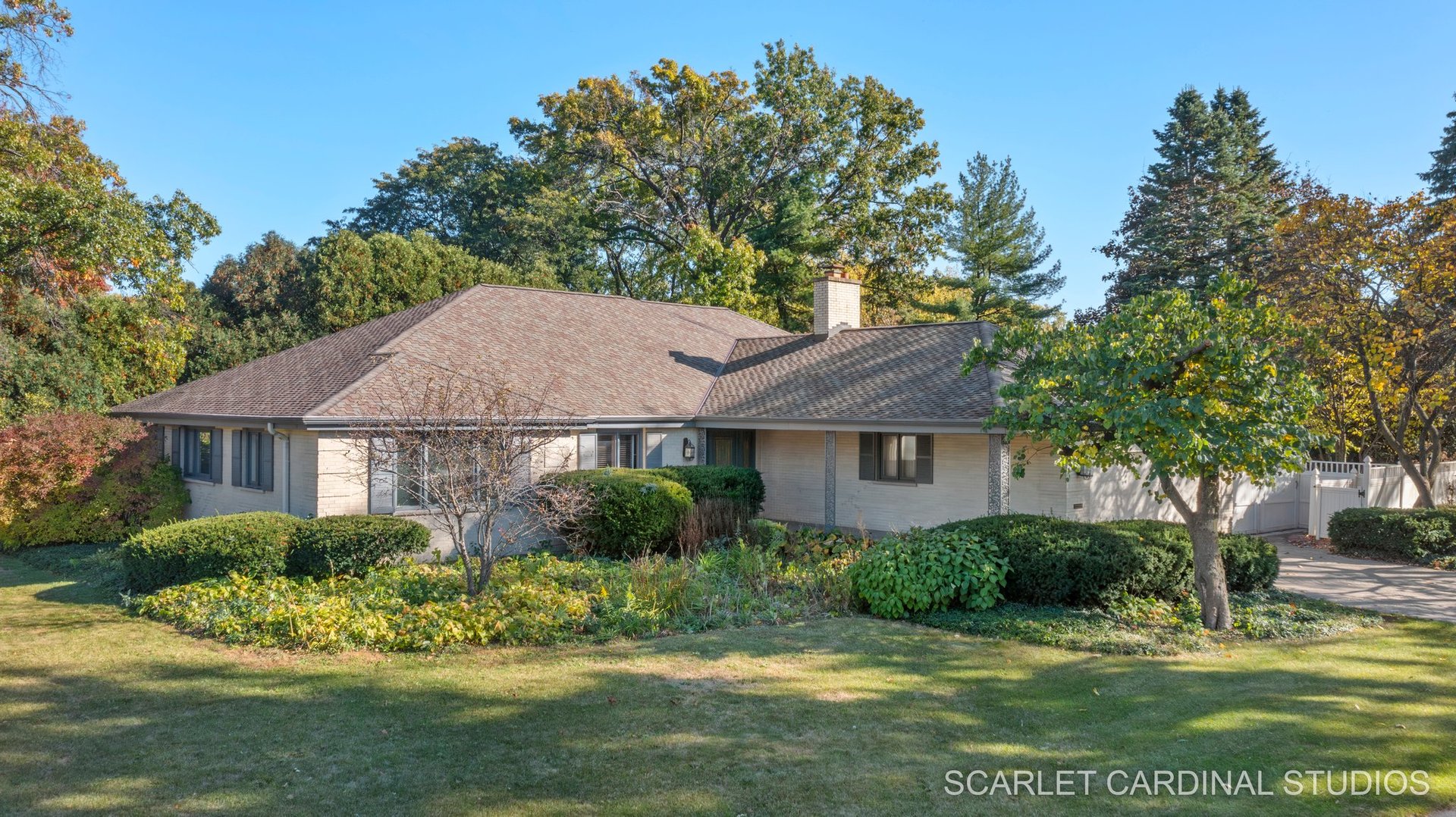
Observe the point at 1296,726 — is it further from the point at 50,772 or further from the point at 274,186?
the point at 274,186

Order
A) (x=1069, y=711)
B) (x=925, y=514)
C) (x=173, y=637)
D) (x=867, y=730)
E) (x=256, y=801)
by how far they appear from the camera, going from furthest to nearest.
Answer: (x=925, y=514) < (x=173, y=637) < (x=1069, y=711) < (x=867, y=730) < (x=256, y=801)

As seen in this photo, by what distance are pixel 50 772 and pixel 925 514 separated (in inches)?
538

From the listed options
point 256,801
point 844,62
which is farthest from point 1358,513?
point 844,62

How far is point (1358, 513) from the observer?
659 inches

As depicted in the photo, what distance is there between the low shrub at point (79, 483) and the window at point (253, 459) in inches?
86.0

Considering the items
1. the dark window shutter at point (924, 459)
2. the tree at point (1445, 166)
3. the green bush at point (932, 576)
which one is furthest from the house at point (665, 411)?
the tree at point (1445, 166)

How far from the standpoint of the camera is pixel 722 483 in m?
16.8

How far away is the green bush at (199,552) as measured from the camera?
1159 centimetres

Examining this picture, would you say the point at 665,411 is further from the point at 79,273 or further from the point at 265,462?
the point at 79,273

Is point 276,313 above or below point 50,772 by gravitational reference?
above

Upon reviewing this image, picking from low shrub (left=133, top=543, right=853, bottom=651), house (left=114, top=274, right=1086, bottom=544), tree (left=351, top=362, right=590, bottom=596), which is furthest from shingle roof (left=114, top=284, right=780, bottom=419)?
low shrub (left=133, top=543, right=853, bottom=651)

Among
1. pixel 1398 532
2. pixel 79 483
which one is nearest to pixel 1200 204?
pixel 1398 532

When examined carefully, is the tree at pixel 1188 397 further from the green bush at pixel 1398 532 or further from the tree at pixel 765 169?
the tree at pixel 765 169

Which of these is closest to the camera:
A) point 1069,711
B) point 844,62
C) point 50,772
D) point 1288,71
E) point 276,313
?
point 50,772
